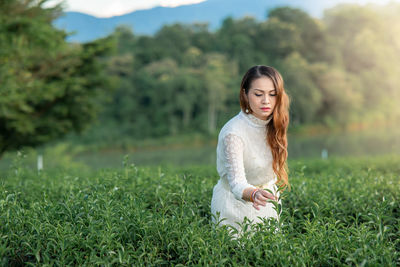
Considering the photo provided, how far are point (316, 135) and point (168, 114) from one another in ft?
49.2

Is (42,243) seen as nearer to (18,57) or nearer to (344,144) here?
(18,57)

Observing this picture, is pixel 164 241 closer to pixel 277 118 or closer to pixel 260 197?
pixel 260 197

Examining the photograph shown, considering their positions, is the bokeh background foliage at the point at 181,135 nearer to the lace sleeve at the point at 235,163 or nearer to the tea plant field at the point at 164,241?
the tea plant field at the point at 164,241

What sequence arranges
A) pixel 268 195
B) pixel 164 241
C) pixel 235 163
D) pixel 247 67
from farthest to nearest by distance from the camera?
pixel 247 67 < pixel 235 163 < pixel 164 241 < pixel 268 195

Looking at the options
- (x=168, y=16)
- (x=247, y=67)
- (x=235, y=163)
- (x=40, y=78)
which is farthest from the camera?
(x=168, y=16)

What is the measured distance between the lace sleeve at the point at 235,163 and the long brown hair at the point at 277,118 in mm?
253

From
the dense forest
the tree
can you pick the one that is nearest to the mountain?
the dense forest

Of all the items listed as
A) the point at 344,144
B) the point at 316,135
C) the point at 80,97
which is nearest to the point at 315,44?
the point at 316,135

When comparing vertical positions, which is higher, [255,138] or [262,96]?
[262,96]

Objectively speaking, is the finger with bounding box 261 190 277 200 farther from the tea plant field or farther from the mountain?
the mountain

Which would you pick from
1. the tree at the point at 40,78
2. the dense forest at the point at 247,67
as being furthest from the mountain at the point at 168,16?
the tree at the point at 40,78

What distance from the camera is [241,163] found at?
253 cm

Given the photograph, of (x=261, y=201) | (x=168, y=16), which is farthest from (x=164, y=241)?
(x=168, y=16)

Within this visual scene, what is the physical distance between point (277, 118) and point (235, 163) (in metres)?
0.43
